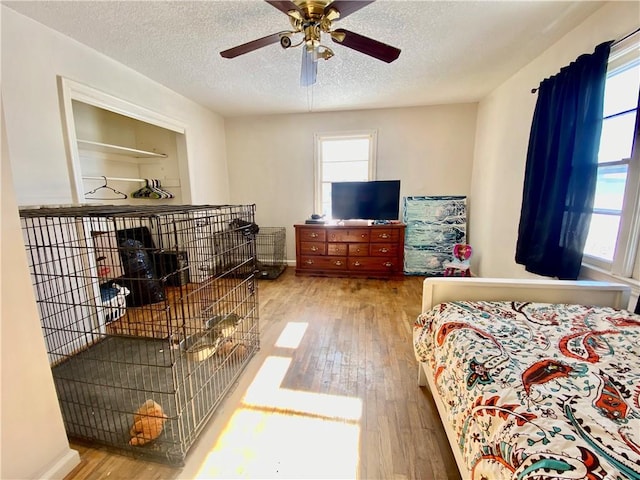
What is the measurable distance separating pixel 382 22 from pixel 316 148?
230 centimetres

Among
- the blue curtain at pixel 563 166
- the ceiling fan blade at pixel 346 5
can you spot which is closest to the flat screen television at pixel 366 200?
the blue curtain at pixel 563 166

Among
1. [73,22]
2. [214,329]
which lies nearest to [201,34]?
[73,22]

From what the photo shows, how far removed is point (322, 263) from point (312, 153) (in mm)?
1739

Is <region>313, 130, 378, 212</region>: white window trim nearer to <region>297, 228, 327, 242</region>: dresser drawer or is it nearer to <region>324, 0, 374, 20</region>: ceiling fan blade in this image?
<region>297, 228, 327, 242</region>: dresser drawer

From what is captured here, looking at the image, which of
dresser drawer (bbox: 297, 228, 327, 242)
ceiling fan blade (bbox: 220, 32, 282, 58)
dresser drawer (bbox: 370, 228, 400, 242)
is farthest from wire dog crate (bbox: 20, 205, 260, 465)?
dresser drawer (bbox: 370, 228, 400, 242)

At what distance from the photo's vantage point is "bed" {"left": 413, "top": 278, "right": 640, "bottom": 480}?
638mm

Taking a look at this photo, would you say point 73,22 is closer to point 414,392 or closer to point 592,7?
point 414,392

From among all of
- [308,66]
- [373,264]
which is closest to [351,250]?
[373,264]

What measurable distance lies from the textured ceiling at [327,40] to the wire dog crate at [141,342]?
4.30 feet

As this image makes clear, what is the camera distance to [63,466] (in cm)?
113

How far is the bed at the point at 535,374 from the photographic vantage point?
638mm

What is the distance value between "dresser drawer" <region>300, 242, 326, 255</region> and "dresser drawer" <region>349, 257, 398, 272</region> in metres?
0.44

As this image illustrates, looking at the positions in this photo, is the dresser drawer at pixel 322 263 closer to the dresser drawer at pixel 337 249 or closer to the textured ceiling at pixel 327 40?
the dresser drawer at pixel 337 249

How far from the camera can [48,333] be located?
1829mm
